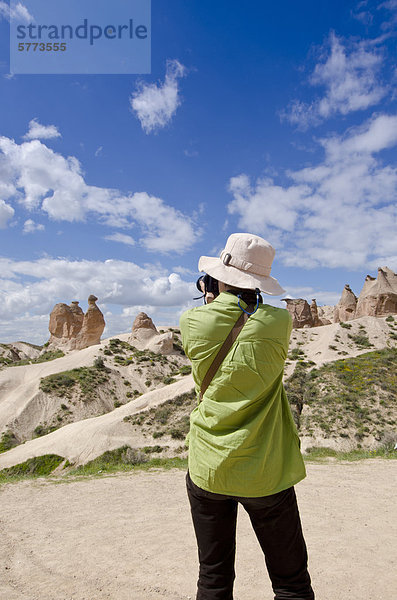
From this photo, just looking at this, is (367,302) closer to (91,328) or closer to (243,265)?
(91,328)

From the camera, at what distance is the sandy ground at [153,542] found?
3.51 m

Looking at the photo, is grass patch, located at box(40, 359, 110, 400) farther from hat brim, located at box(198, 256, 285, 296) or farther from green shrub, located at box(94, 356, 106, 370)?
hat brim, located at box(198, 256, 285, 296)

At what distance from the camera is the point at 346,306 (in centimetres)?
4106

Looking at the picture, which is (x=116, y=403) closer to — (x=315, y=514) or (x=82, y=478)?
(x=82, y=478)

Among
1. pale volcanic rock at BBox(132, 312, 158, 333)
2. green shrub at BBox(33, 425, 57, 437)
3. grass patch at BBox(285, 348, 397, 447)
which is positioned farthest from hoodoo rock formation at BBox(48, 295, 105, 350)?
grass patch at BBox(285, 348, 397, 447)

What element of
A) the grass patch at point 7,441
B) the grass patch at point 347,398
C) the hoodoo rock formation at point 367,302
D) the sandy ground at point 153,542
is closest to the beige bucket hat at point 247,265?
the sandy ground at point 153,542

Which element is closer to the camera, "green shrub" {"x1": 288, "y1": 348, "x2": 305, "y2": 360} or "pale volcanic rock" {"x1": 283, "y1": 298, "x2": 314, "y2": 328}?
"green shrub" {"x1": 288, "y1": 348, "x2": 305, "y2": 360}

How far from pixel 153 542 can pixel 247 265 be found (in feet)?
14.0

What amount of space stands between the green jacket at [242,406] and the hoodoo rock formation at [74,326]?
39232 mm

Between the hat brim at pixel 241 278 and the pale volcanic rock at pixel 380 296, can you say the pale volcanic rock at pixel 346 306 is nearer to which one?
the pale volcanic rock at pixel 380 296

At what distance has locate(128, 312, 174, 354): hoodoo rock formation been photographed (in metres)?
35.6

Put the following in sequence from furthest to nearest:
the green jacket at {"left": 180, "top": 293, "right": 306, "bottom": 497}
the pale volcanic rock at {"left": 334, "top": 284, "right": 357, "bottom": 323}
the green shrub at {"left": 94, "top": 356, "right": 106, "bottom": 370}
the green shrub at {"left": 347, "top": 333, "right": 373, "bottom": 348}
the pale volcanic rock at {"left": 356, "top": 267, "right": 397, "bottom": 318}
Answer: the pale volcanic rock at {"left": 334, "top": 284, "right": 357, "bottom": 323}
the pale volcanic rock at {"left": 356, "top": 267, "right": 397, "bottom": 318}
the green shrub at {"left": 94, "top": 356, "right": 106, "bottom": 370}
the green shrub at {"left": 347, "top": 333, "right": 373, "bottom": 348}
the green jacket at {"left": 180, "top": 293, "right": 306, "bottom": 497}

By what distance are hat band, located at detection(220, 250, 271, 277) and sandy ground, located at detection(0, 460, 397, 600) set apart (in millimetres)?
3018

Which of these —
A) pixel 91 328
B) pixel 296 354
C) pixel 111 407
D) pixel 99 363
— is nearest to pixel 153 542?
pixel 111 407
